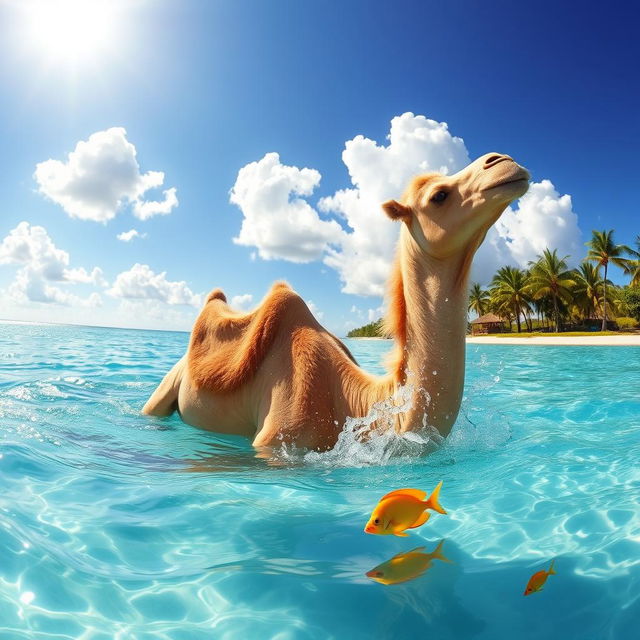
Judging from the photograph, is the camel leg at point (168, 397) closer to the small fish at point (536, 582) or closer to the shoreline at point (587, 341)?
the small fish at point (536, 582)

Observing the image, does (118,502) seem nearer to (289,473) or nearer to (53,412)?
(289,473)

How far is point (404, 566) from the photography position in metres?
1.80

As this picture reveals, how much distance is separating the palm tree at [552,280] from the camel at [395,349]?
5077cm

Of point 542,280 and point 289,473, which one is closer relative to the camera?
point 289,473

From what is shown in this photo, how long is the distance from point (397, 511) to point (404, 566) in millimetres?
235

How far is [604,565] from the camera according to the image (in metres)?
1.86

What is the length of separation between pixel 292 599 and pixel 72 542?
0.94 m

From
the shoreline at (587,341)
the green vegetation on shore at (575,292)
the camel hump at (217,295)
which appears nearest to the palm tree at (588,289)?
the green vegetation on shore at (575,292)

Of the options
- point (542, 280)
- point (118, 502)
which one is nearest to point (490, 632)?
point (118, 502)

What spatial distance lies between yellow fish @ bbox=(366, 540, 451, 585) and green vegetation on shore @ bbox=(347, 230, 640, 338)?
162ft

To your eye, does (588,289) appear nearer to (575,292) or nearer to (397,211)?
(575,292)

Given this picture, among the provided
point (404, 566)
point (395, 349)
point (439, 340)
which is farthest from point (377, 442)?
point (404, 566)

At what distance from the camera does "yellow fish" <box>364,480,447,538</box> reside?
170 cm

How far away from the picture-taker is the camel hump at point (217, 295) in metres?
5.16
